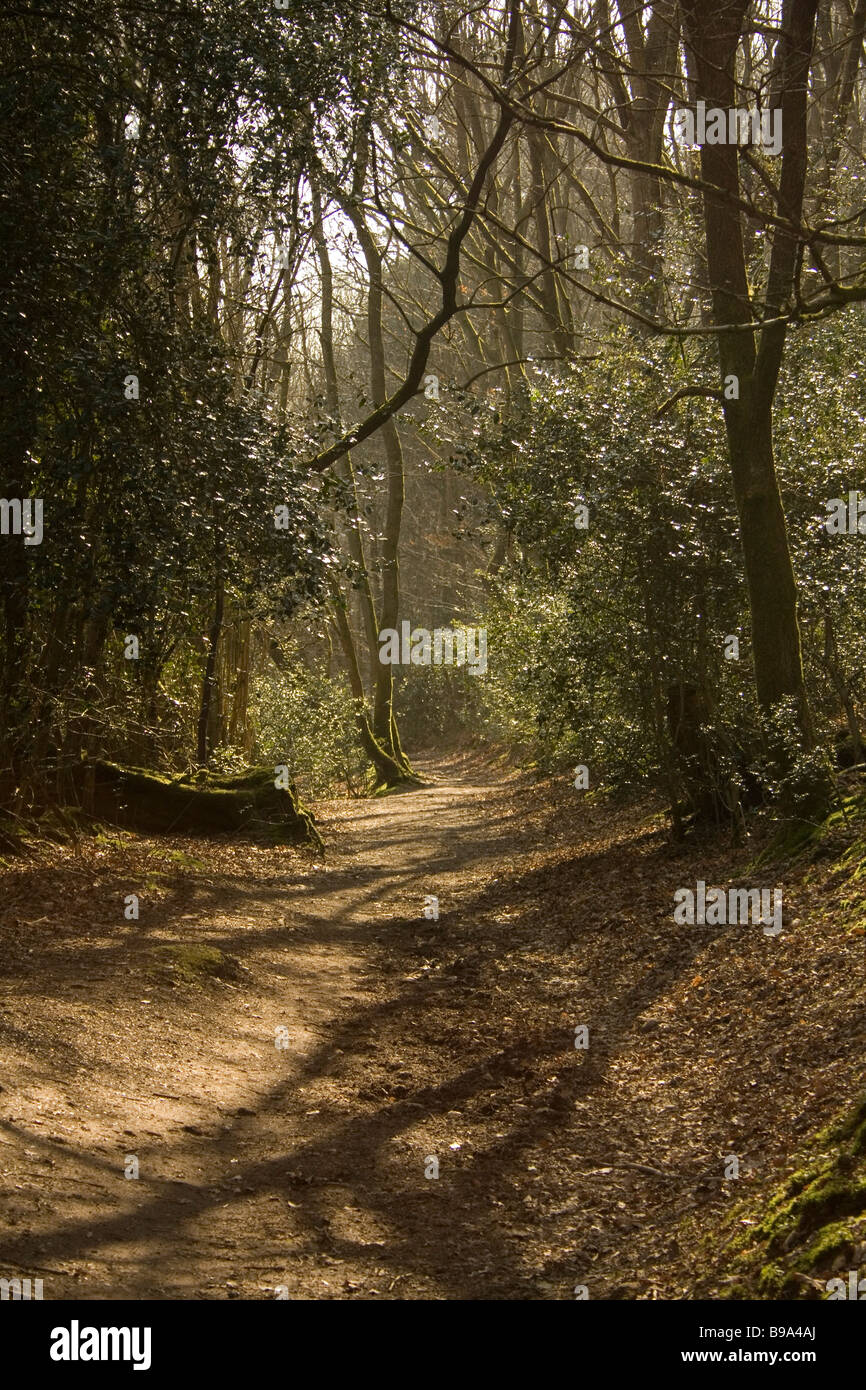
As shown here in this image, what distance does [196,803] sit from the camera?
1405cm

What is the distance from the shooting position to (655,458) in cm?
1025

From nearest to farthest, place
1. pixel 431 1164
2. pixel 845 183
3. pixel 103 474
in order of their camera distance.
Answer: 1. pixel 431 1164
2. pixel 103 474
3. pixel 845 183

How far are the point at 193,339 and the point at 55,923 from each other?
4.49 metres

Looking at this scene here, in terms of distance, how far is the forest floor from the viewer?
4.63 meters

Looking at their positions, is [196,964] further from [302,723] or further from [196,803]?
[302,723]

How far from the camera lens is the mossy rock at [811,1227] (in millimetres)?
3887

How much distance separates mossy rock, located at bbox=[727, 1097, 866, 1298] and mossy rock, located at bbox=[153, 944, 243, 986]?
4460mm

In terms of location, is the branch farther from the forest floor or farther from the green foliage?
the green foliage

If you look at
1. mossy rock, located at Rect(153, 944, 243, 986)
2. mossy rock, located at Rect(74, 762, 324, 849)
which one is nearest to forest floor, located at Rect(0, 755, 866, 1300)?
mossy rock, located at Rect(153, 944, 243, 986)

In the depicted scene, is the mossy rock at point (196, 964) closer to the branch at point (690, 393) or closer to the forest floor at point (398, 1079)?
the forest floor at point (398, 1079)

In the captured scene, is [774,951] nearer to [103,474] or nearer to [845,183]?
[103,474]
